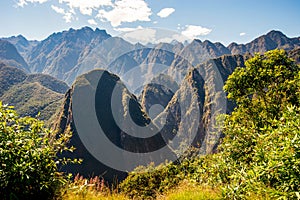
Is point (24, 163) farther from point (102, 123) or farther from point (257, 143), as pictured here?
point (102, 123)

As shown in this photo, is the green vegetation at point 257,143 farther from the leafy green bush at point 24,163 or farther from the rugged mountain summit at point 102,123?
the rugged mountain summit at point 102,123

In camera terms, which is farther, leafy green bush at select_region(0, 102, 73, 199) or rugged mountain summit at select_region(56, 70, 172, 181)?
rugged mountain summit at select_region(56, 70, 172, 181)

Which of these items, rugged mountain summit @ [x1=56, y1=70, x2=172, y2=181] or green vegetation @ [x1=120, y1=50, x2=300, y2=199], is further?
rugged mountain summit @ [x1=56, y1=70, x2=172, y2=181]

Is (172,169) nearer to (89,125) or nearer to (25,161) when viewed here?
(25,161)

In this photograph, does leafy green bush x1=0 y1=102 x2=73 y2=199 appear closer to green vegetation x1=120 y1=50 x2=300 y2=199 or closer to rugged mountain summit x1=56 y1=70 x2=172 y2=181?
green vegetation x1=120 y1=50 x2=300 y2=199

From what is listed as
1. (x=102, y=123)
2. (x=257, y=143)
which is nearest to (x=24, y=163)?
(x=257, y=143)

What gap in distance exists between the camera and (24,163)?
4.36 meters

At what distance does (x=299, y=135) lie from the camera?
425 centimetres

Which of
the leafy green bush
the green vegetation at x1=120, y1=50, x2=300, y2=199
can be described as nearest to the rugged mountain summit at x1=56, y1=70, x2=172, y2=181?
the green vegetation at x1=120, y1=50, x2=300, y2=199

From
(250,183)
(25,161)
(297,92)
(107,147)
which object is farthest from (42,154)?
(107,147)

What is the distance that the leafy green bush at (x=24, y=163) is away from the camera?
4324mm

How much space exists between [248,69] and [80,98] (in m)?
135

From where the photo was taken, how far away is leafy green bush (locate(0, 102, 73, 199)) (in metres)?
4.32

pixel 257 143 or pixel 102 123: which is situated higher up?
pixel 257 143
